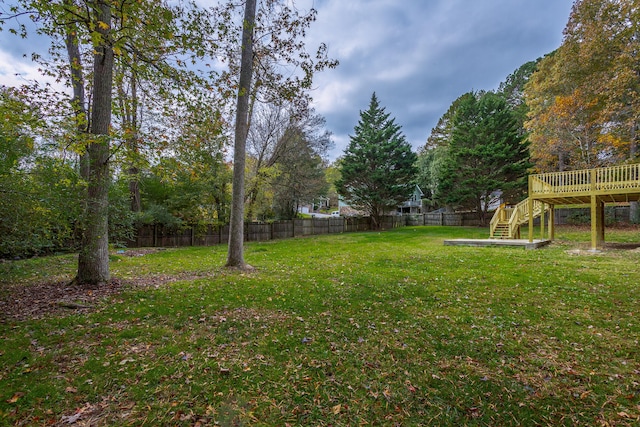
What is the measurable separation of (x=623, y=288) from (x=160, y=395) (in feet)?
25.0

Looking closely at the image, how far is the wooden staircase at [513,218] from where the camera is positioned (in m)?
13.2

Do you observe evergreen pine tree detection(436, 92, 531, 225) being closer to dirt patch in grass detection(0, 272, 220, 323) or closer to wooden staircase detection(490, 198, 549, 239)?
wooden staircase detection(490, 198, 549, 239)

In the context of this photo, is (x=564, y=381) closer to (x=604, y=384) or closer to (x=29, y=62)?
(x=604, y=384)

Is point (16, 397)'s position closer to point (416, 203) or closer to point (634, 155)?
point (634, 155)

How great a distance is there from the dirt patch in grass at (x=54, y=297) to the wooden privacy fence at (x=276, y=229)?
1.91 meters

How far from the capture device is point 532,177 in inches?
447

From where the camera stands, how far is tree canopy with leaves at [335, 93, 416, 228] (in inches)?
854

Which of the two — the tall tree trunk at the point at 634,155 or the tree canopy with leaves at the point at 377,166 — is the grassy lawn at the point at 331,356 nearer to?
the tall tree trunk at the point at 634,155

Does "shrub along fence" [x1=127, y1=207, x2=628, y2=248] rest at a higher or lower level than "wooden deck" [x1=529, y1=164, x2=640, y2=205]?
lower

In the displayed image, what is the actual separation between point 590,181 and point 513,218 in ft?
11.9

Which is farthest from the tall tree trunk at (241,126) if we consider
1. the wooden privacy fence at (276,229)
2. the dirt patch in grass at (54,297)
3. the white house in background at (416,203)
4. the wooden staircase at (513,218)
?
the white house in background at (416,203)

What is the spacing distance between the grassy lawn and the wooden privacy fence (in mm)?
4231

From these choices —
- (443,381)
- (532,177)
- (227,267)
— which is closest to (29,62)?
(227,267)

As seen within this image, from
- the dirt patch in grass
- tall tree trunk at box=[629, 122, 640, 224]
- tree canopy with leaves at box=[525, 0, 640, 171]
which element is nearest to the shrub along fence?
tall tree trunk at box=[629, 122, 640, 224]
